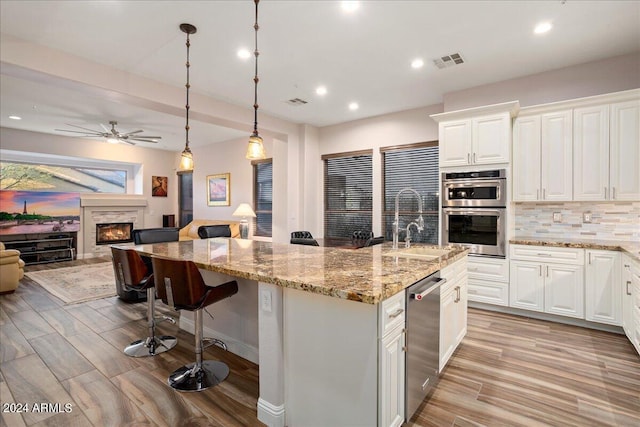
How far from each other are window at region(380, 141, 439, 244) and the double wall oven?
930mm

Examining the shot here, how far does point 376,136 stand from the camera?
5617mm

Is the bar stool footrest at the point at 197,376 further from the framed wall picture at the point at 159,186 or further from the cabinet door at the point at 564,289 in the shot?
the framed wall picture at the point at 159,186

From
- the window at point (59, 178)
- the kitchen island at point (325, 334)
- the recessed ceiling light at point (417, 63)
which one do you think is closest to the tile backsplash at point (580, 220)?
the recessed ceiling light at point (417, 63)

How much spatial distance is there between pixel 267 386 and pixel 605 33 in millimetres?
4243

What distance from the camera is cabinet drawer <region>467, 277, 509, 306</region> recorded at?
12.2ft

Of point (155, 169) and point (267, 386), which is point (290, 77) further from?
point (155, 169)

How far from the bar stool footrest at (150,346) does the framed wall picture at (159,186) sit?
278 inches

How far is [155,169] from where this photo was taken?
29.6 ft

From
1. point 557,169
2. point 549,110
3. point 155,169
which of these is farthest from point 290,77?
point 155,169

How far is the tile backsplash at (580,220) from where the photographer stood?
348 centimetres

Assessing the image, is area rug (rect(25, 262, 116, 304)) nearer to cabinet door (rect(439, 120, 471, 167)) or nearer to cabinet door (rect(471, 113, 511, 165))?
cabinet door (rect(439, 120, 471, 167))

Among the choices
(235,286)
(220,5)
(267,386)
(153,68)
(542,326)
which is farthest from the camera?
(153,68)

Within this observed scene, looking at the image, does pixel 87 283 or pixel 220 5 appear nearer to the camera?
pixel 220 5

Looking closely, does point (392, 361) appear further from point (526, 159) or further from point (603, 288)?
point (526, 159)
